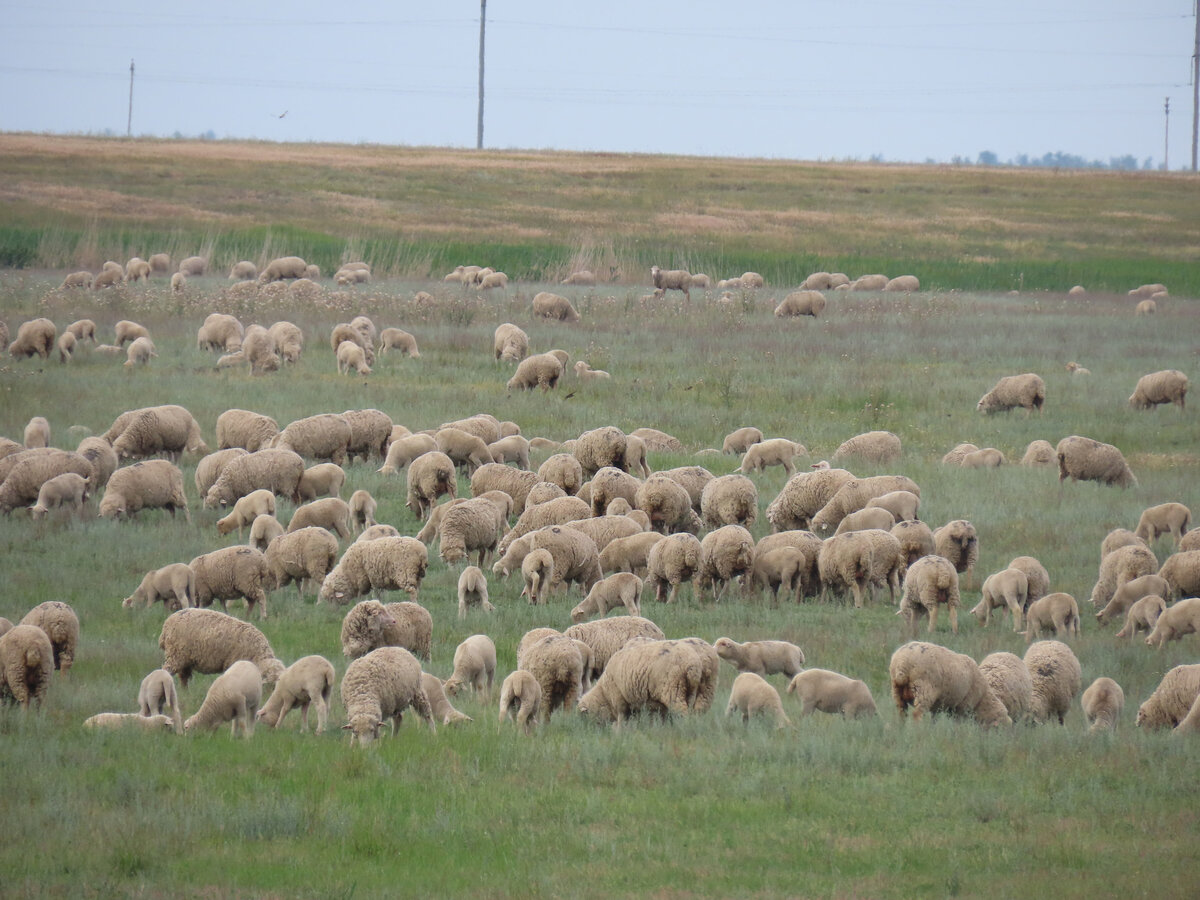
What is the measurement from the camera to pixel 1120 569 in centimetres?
1391

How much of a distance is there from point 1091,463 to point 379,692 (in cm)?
1300

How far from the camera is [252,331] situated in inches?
1042

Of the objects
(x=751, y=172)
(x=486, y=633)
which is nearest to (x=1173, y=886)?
(x=486, y=633)

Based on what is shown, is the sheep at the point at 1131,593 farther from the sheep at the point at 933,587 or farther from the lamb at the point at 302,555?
the lamb at the point at 302,555

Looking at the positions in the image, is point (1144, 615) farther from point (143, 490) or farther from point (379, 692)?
point (143, 490)

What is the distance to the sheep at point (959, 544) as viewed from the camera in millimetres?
14188

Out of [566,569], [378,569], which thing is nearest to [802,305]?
[566,569]

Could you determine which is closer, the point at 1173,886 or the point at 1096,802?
the point at 1173,886

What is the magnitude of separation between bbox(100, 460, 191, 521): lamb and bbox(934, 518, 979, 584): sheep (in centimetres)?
837

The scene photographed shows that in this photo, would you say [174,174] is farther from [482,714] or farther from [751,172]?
[482,714]

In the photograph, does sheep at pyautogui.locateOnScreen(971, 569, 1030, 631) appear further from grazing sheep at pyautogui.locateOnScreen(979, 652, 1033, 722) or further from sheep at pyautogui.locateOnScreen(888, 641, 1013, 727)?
sheep at pyautogui.locateOnScreen(888, 641, 1013, 727)

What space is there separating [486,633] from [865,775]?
4.65m

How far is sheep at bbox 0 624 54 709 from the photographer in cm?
947

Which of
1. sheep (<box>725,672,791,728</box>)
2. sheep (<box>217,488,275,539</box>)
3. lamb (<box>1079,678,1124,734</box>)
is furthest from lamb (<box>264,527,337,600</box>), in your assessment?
lamb (<box>1079,678,1124,734</box>)
